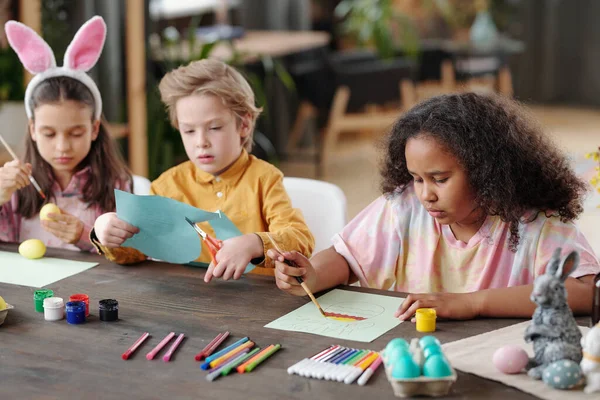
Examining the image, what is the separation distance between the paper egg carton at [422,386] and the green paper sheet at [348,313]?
0.25m

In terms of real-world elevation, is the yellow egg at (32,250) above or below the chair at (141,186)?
below

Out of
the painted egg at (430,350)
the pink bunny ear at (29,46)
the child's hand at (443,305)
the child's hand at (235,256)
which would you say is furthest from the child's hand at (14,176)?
the painted egg at (430,350)

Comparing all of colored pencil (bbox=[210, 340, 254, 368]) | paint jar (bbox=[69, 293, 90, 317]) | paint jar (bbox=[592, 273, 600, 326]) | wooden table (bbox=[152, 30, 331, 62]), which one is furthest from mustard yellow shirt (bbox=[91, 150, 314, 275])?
wooden table (bbox=[152, 30, 331, 62])

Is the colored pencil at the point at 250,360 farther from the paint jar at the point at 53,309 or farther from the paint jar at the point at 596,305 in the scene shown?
the paint jar at the point at 596,305

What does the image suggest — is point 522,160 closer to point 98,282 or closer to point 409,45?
point 98,282

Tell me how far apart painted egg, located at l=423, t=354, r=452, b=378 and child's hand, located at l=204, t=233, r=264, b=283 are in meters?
0.62

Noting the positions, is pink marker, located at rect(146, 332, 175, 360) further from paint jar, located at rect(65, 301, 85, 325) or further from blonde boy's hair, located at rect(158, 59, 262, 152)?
blonde boy's hair, located at rect(158, 59, 262, 152)

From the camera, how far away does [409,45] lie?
7074mm

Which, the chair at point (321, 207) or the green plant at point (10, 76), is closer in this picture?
the chair at point (321, 207)

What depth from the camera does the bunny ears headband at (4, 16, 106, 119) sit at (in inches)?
85.9

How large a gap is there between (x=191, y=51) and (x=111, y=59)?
0.68 meters

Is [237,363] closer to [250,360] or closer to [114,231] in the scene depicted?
[250,360]

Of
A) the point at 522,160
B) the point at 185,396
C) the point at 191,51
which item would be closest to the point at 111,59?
the point at 191,51

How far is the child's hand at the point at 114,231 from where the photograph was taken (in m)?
1.97
